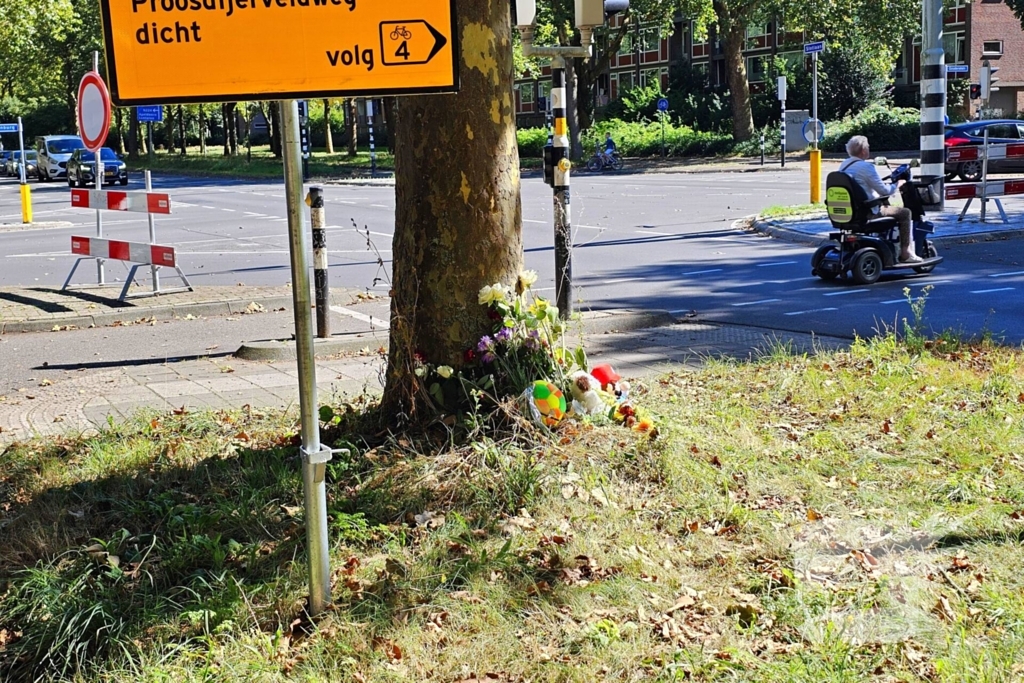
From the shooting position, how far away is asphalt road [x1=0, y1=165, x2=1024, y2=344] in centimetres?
1097

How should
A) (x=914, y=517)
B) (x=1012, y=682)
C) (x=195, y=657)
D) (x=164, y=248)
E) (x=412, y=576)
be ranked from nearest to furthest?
(x=1012, y=682), (x=195, y=657), (x=412, y=576), (x=914, y=517), (x=164, y=248)

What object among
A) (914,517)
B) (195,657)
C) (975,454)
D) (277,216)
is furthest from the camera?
(277,216)

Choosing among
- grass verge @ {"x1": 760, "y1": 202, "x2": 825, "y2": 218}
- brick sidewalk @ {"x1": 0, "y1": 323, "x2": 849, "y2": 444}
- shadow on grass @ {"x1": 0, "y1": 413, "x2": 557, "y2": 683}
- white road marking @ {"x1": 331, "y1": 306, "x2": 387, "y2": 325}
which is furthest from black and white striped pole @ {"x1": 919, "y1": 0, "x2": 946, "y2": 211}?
shadow on grass @ {"x1": 0, "y1": 413, "x2": 557, "y2": 683}

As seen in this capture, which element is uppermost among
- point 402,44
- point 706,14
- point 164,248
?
point 706,14

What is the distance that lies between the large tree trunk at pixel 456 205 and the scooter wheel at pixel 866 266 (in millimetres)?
7979

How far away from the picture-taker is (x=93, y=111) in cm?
1217

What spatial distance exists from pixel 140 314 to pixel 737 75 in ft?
136

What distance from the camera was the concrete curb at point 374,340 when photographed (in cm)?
902

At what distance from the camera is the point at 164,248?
11.2 m

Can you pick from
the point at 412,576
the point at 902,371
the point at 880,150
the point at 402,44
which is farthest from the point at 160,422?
the point at 880,150

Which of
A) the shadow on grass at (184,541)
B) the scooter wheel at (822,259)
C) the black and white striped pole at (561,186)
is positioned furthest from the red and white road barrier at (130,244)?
the scooter wheel at (822,259)

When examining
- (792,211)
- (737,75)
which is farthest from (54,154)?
(792,211)

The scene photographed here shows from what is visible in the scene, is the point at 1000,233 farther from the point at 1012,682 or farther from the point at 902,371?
the point at 1012,682

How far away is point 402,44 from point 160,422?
3.20 metres
